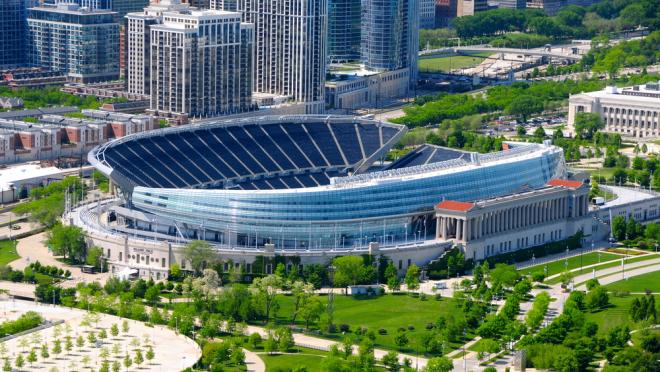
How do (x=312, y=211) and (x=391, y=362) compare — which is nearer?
(x=391, y=362)

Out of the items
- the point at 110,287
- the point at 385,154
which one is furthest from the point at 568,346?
the point at 385,154

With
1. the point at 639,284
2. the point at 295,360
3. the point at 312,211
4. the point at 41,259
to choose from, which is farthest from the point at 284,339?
the point at 639,284

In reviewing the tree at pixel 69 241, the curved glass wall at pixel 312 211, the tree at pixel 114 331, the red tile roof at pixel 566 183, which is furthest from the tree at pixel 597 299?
the tree at pixel 69 241

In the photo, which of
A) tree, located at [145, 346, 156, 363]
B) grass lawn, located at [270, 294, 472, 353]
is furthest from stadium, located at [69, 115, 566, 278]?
tree, located at [145, 346, 156, 363]

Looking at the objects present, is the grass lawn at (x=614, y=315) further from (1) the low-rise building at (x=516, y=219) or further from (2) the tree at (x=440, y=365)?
(2) the tree at (x=440, y=365)

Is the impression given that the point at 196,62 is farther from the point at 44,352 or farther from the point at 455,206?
the point at 44,352
